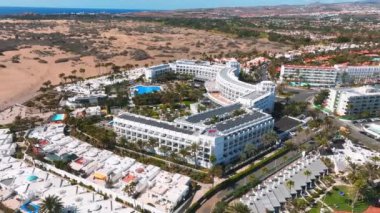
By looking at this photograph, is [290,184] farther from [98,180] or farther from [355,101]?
[355,101]

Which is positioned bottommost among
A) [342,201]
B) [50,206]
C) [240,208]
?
[342,201]

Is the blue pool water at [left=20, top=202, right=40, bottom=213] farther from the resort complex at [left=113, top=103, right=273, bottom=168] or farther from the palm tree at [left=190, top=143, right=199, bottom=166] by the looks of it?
the palm tree at [left=190, top=143, right=199, bottom=166]

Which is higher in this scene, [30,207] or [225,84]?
[225,84]

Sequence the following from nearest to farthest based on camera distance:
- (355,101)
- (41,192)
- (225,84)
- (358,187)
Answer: (358,187) < (41,192) < (355,101) < (225,84)

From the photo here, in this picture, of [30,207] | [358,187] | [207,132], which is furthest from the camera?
[207,132]

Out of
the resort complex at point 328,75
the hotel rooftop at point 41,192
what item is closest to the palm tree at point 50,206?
the hotel rooftop at point 41,192

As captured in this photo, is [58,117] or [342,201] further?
[58,117]

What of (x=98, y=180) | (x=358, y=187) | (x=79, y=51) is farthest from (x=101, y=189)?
(x=79, y=51)
